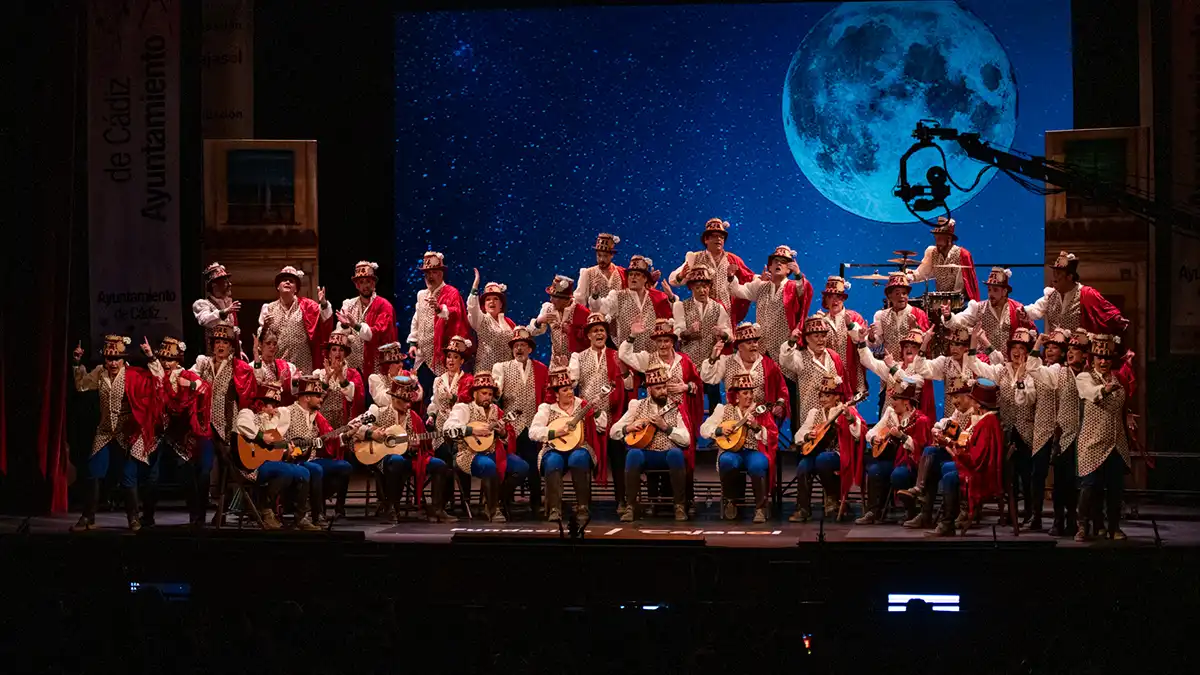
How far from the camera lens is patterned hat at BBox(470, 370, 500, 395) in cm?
1131

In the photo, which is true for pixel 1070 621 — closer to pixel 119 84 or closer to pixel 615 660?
pixel 615 660

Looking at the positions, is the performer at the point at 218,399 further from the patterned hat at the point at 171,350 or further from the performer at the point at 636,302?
the performer at the point at 636,302

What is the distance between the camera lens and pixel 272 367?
460 inches

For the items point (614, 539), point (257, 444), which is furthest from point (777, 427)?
point (257, 444)

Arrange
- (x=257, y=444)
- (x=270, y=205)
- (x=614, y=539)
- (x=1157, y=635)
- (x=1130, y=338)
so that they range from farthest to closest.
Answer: (x=270, y=205)
(x=1130, y=338)
(x=257, y=444)
(x=614, y=539)
(x=1157, y=635)

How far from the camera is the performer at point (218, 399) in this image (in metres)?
11.1

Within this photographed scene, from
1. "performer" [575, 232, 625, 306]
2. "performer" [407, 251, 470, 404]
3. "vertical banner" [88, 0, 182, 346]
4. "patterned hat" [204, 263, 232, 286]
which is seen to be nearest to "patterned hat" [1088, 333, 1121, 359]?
"performer" [575, 232, 625, 306]

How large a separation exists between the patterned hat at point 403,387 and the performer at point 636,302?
170 centimetres

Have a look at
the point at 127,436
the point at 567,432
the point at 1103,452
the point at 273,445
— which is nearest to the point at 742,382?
the point at 567,432

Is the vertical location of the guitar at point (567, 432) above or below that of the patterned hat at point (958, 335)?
below

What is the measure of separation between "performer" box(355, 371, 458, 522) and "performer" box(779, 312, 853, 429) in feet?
8.60

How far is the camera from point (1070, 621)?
7.78 m

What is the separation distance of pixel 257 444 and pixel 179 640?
372 centimetres

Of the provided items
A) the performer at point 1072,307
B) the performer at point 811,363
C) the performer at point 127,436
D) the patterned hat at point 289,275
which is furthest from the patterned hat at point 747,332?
the performer at point 127,436
